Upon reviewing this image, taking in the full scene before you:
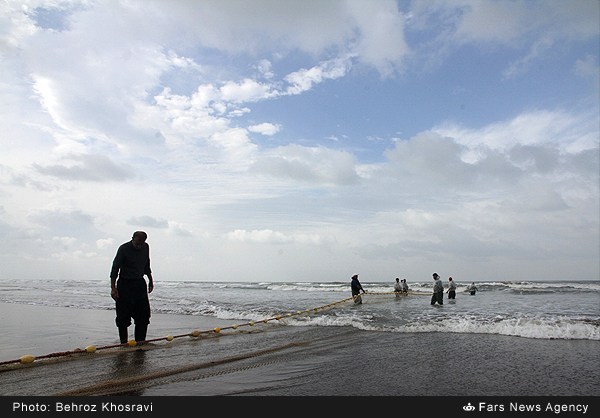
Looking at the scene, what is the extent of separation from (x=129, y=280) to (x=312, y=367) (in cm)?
344

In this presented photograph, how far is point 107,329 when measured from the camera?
9.98 metres

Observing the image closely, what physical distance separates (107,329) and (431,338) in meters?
8.18

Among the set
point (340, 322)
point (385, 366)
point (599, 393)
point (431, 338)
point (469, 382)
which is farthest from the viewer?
point (340, 322)

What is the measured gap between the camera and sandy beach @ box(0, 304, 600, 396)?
4008 mm

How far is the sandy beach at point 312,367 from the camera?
4.01m

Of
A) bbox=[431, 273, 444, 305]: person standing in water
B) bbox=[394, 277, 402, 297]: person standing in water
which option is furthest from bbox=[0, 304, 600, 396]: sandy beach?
bbox=[394, 277, 402, 297]: person standing in water

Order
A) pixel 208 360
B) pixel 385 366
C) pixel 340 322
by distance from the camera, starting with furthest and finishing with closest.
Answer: pixel 340 322 → pixel 208 360 → pixel 385 366

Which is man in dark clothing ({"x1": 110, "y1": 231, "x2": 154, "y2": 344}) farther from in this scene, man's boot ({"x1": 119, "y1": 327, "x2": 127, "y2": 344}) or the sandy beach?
the sandy beach

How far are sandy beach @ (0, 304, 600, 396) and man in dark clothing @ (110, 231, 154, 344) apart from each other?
2.02ft
